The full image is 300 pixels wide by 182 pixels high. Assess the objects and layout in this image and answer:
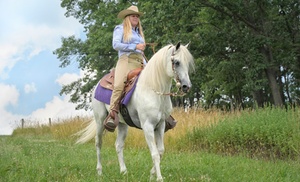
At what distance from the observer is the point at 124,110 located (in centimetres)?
729

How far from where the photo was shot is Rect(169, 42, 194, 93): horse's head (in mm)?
6191

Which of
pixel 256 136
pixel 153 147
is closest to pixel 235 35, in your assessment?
pixel 256 136

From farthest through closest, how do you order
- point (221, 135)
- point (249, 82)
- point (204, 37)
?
point (204, 37) < point (249, 82) < point (221, 135)

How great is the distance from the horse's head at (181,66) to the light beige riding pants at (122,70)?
122 cm

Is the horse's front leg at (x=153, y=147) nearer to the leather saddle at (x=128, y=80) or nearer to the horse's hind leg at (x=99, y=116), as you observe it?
the leather saddle at (x=128, y=80)

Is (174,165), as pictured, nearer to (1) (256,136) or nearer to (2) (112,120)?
(2) (112,120)

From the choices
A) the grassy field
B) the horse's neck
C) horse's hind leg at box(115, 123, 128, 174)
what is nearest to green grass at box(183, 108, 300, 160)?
the grassy field

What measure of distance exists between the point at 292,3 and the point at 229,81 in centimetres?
747

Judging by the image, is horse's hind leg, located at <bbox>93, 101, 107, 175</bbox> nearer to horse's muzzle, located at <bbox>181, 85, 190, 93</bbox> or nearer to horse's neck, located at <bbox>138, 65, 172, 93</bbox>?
horse's neck, located at <bbox>138, 65, 172, 93</bbox>

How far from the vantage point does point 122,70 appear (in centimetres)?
748

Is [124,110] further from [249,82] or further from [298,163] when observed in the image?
[249,82]

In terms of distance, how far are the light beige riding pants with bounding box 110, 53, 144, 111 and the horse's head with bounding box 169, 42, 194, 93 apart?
1.22 metres

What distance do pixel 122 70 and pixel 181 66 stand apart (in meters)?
1.52

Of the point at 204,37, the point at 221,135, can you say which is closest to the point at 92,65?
the point at 204,37
